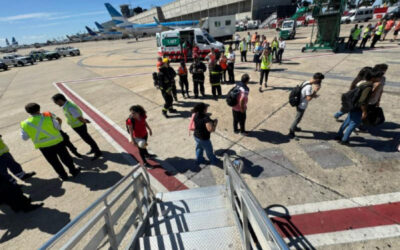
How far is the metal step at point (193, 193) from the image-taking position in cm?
339

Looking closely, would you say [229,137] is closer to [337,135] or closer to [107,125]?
[337,135]

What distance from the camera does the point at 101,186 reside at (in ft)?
13.6

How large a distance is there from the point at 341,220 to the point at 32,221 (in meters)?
5.38

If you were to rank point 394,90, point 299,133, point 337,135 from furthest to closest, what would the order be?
1. point 394,90
2. point 299,133
3. point 337,135

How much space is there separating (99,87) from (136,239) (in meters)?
11.9

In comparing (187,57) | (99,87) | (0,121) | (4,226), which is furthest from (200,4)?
(4,226)

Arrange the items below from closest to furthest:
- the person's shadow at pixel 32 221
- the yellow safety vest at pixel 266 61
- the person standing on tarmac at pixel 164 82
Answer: the person's shadow at pixel 32 221 < the person standing on tarmac at pixel 164 82 < the yellow safety vest at pixel 266 61

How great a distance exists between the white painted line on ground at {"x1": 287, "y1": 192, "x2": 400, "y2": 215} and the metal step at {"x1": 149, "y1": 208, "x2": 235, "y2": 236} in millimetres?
1236

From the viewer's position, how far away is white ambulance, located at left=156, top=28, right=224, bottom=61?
16.0m

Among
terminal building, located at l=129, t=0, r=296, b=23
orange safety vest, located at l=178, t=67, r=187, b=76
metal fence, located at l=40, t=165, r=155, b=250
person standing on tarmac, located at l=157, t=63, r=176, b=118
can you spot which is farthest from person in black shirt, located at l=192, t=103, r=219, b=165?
terminal building, located at l=129, t=0, r=296, b=23

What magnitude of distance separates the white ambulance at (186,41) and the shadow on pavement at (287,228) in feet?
47.3

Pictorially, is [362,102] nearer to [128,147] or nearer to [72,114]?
[128,147]

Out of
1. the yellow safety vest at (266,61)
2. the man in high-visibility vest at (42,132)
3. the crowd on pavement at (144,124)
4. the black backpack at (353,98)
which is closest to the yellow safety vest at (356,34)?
the yellow safety vest at (266,61)

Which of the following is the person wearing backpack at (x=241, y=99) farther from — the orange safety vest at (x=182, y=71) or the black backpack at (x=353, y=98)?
the orange safety vest at (x=182, y=71)
